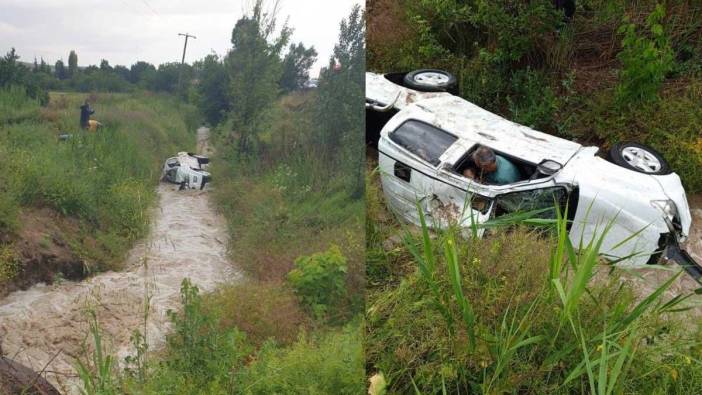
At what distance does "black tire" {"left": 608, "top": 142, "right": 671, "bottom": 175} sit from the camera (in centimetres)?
593

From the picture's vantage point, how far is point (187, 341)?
208cm

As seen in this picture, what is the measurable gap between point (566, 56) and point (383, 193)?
372 cm

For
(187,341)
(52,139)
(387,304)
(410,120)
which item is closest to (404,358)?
(387,304)

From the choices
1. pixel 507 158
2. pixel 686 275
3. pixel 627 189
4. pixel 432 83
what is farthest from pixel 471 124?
pixel 686 275

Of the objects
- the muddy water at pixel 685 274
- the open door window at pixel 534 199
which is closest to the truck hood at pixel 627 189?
the open door window at pixel 534 199

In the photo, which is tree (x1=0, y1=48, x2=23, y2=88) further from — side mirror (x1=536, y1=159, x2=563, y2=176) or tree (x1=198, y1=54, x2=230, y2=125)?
side mirror (x1=536, y1=159, x2=563, y2=176)

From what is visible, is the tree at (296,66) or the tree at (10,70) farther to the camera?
the tree at (296,66)

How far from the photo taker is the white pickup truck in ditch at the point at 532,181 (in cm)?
529

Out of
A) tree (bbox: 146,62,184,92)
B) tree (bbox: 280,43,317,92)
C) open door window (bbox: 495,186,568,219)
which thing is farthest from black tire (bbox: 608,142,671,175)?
Result: tree (bbox: 146,62,184,92)

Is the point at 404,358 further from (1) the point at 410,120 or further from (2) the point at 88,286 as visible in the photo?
Result: (1) the point at 410,120

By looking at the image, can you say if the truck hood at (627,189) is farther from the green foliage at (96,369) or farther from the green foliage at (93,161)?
the green foliage at (96,369)

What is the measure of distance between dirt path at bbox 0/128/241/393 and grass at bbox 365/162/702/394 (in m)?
0.99

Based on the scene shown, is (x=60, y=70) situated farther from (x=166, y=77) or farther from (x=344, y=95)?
(x=344, y=95)

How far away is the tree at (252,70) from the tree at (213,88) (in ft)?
0.08
